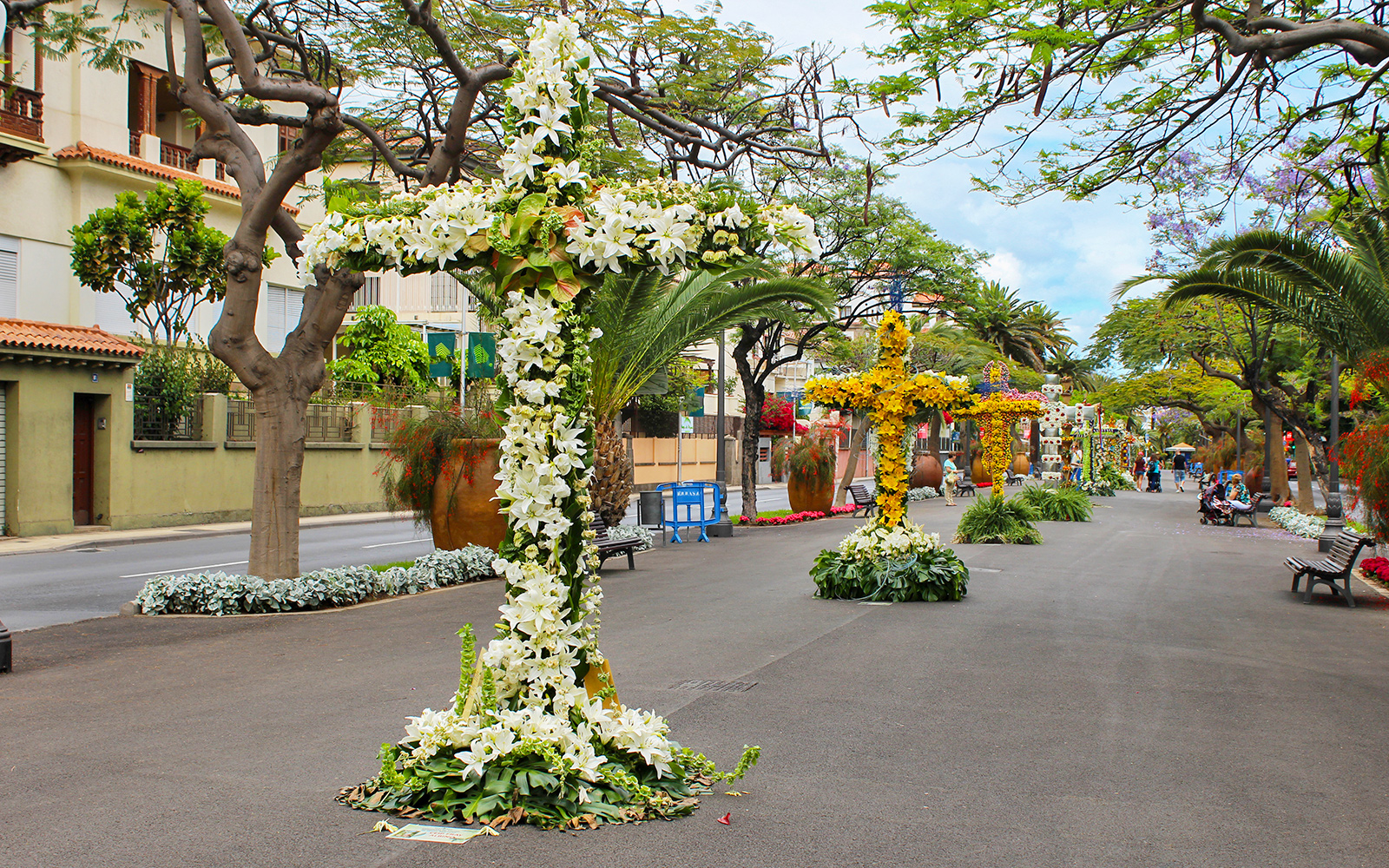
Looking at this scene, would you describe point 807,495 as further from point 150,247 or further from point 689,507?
point 150,247

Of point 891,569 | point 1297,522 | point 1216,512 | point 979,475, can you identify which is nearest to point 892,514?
point 891,569

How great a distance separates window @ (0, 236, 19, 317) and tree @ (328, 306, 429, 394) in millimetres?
8721

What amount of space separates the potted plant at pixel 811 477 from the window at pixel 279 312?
14.9 meters

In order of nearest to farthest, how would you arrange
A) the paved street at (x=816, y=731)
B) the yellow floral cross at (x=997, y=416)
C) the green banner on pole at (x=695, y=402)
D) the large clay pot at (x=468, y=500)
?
the paved street at (x=816, y=731)
the large clay pot at (x=468, y=500)
the yellow floral cross at (x=997, y=416)
the green banner on pole at (x=695, y=402)

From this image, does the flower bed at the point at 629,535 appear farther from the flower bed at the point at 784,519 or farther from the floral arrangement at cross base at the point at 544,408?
the floral arrangement at cross base at the point at 544,408

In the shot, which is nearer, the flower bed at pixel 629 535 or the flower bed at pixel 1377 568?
the flower bed at pixel 1377 568

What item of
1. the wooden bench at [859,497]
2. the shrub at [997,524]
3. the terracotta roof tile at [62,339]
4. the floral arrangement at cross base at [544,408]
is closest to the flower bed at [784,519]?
the wooden bench at [859,497]

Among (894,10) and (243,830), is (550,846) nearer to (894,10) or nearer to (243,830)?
(243,830)

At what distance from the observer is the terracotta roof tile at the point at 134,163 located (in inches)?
925

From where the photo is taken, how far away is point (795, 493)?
2686 cm

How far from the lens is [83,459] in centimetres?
2086

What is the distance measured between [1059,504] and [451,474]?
1763 centimetres

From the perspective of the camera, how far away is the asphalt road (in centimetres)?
1125

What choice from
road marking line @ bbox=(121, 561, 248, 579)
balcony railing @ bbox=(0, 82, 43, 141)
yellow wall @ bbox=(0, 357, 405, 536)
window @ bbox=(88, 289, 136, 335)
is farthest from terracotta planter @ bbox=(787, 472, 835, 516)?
balcony railing @ bbox=(0, 82, 43, 141)
